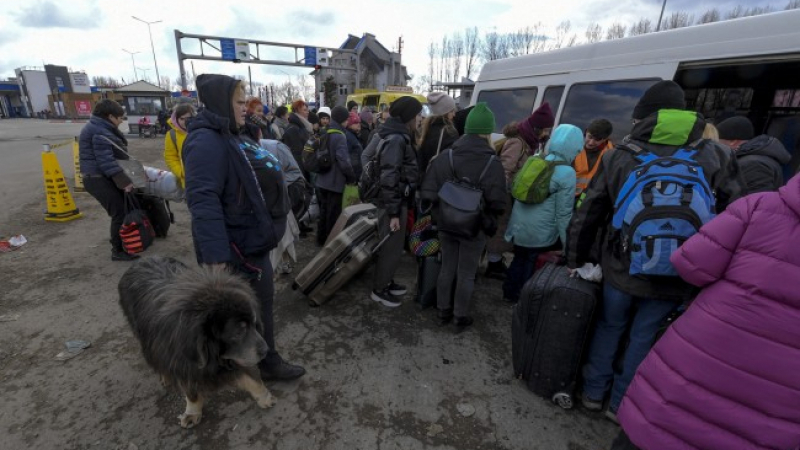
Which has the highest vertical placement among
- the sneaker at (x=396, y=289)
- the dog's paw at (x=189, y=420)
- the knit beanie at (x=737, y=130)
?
the knit beanie at (x=737, y=130)

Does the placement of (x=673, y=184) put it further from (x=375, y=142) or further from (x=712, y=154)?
(x=375, y=142)

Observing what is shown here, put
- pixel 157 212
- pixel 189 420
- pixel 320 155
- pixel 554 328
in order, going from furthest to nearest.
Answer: pixel 157 212 → pixel 320 155 → pixel 554 328 → pixel 189 420

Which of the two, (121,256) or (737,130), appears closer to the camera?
(737,130)

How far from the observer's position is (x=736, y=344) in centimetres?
146

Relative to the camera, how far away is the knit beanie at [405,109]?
3533mm

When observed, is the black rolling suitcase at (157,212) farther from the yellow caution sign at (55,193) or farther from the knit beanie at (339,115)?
the knit beanie at (339,115)

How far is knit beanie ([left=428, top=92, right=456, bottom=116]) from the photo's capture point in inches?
145

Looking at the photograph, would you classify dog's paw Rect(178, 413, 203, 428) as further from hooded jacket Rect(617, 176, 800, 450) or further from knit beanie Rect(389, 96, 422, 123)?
knit beanie Rect(389, 96, 422, 123)

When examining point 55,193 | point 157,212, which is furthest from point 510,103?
point 55,193

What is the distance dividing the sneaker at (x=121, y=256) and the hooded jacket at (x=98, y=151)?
3.11 ft

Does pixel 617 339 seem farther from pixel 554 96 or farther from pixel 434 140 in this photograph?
pixel 554 96

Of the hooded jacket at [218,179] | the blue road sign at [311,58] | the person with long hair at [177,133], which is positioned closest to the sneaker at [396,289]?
the hooded jacket at [218,179]

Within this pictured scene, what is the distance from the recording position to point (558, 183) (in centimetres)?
326

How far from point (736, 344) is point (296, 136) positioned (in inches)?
227
